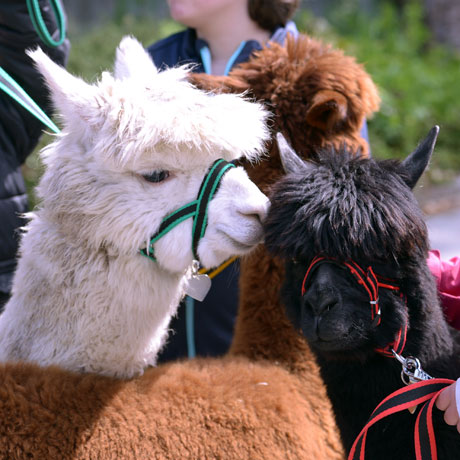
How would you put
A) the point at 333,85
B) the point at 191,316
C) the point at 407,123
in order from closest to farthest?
the point at 333,85 < the point at 191,316 < the point at 407,123

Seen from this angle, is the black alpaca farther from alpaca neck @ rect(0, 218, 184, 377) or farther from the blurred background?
the blurred background

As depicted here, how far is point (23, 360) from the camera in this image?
1.98 meters

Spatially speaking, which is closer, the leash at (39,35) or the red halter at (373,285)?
the red halter at (373,285)

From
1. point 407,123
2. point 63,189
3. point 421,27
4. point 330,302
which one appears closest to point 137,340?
point 63,189

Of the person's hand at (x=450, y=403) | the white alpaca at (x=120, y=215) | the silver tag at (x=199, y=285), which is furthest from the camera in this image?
the silver tag at (x=199, y=285)

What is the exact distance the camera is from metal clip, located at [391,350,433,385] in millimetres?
1700

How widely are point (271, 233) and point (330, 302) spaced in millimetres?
288

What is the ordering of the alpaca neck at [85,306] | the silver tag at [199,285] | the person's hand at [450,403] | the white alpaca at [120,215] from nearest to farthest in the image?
the person's hand at [450,403] < the white alpaca at [120,215] < the alpaca neck at [85,306] < the silver tag at [199,285]

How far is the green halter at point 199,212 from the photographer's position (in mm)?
1823

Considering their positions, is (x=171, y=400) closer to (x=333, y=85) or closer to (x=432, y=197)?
(x=333, y=85)

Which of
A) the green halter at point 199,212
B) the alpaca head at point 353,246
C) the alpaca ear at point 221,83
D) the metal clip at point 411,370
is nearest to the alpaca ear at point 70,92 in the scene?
the green halter at point 199,212

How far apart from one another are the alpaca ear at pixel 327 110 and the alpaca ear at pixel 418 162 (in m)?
0.44

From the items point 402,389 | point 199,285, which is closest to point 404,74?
point 199,285

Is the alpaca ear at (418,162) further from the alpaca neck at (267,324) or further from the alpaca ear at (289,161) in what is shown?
the alpaca neck at (267,324)
